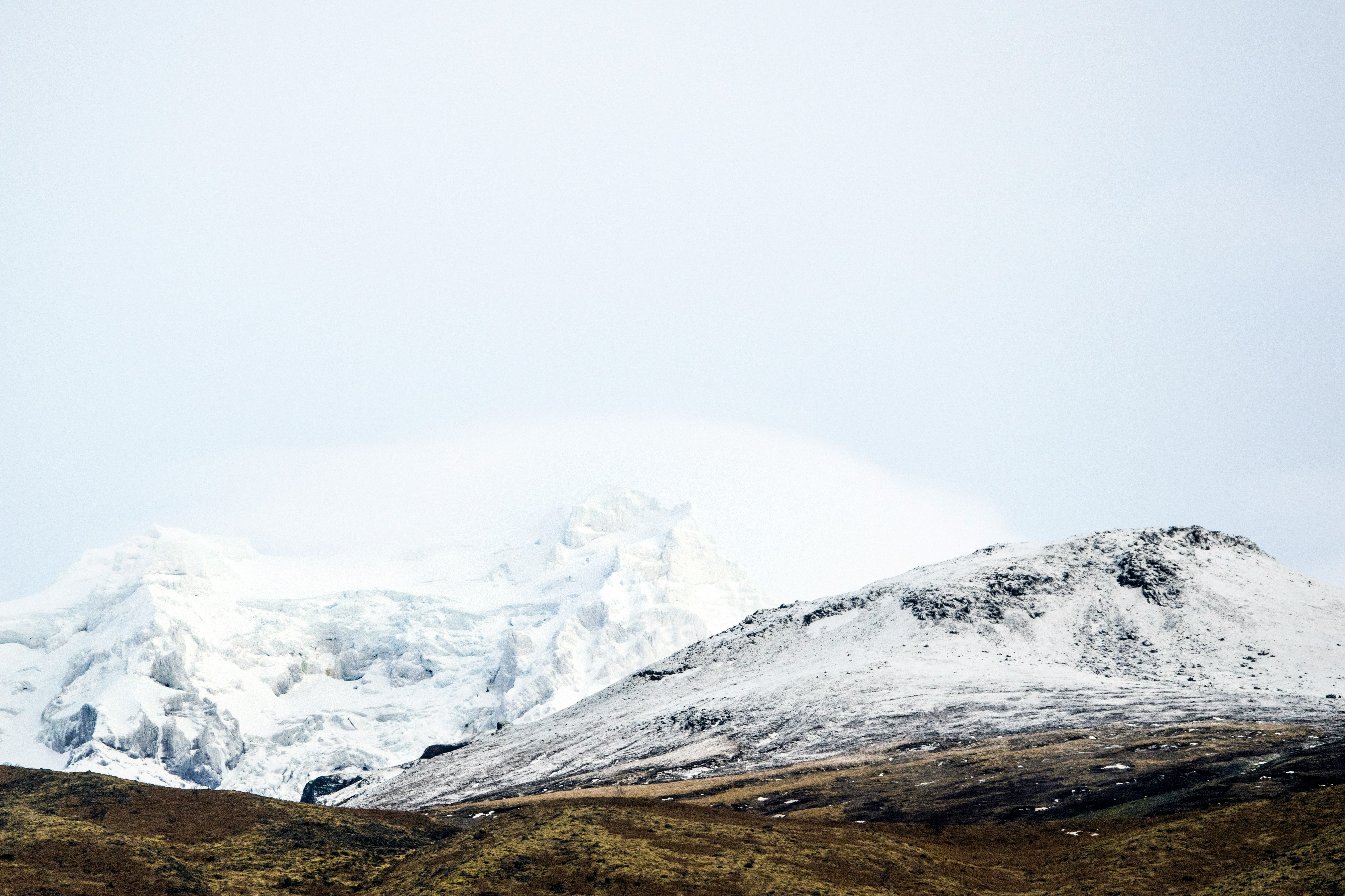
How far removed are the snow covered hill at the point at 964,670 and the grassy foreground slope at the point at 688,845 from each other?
31.9 m

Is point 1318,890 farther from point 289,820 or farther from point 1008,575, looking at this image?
point 1008,575

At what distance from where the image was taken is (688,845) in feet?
118

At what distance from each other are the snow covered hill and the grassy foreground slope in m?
31.9

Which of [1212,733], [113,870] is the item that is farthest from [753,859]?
[1212,733]

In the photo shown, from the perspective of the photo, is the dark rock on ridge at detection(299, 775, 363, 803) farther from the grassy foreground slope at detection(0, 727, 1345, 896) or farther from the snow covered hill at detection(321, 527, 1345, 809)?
the grassy foreground slope at detection(0, 727, 1345, 896)

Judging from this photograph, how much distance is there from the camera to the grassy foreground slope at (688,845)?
3158cm

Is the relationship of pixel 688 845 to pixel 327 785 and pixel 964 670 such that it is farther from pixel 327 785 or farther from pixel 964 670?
pixel 327 785

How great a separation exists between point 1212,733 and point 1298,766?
20.4 meters

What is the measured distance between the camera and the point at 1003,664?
10431 centimetres

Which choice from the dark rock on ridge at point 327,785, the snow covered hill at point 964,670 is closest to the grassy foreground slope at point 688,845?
the snow covered hill at point 964,670

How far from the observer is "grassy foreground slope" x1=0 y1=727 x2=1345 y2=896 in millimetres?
31578

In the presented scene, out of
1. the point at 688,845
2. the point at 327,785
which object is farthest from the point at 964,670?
the point at 327,785

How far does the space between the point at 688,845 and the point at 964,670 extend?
239 ft

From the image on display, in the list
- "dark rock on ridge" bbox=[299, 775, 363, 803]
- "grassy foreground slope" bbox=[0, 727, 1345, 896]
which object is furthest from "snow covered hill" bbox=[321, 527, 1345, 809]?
"grassy foreground slope" bbox=[0, 727, 1345, 896]
